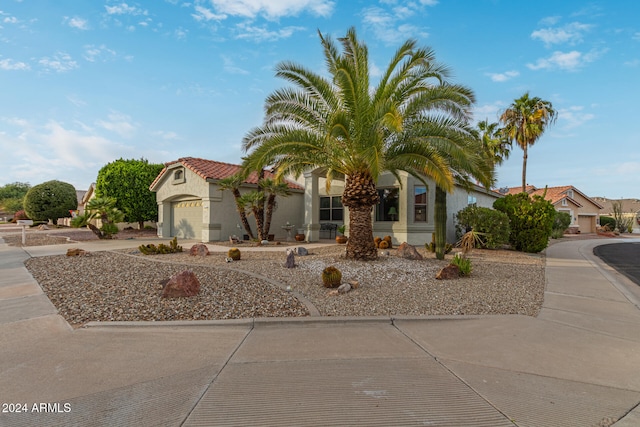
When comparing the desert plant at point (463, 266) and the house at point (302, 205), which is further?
the house at point (302, 205)

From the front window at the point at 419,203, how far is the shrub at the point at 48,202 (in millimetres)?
34695

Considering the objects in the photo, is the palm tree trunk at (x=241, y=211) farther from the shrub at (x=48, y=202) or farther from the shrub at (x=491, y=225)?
the shrub at (x=48, y=202)

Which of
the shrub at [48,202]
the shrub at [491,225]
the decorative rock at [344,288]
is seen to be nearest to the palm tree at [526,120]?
the shrub at [491,225]

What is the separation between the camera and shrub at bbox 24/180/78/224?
3231cm

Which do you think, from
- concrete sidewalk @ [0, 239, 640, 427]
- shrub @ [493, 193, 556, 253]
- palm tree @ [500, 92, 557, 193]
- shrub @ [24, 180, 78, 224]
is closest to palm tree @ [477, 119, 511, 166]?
palm tree @ [500, 92, 557, 193]

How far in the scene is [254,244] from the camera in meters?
16.2

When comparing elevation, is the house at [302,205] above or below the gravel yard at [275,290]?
above

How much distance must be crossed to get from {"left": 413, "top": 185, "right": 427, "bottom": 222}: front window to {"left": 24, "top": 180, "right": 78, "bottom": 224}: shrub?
34695 mm

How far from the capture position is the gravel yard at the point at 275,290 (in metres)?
5.81

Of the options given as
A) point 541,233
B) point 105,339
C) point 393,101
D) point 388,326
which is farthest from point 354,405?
point 541,233

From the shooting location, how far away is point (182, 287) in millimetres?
6371

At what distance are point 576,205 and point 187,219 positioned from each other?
40705 mm

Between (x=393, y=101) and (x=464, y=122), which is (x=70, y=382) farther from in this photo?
(x=464, y=122)

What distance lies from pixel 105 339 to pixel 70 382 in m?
1.29
